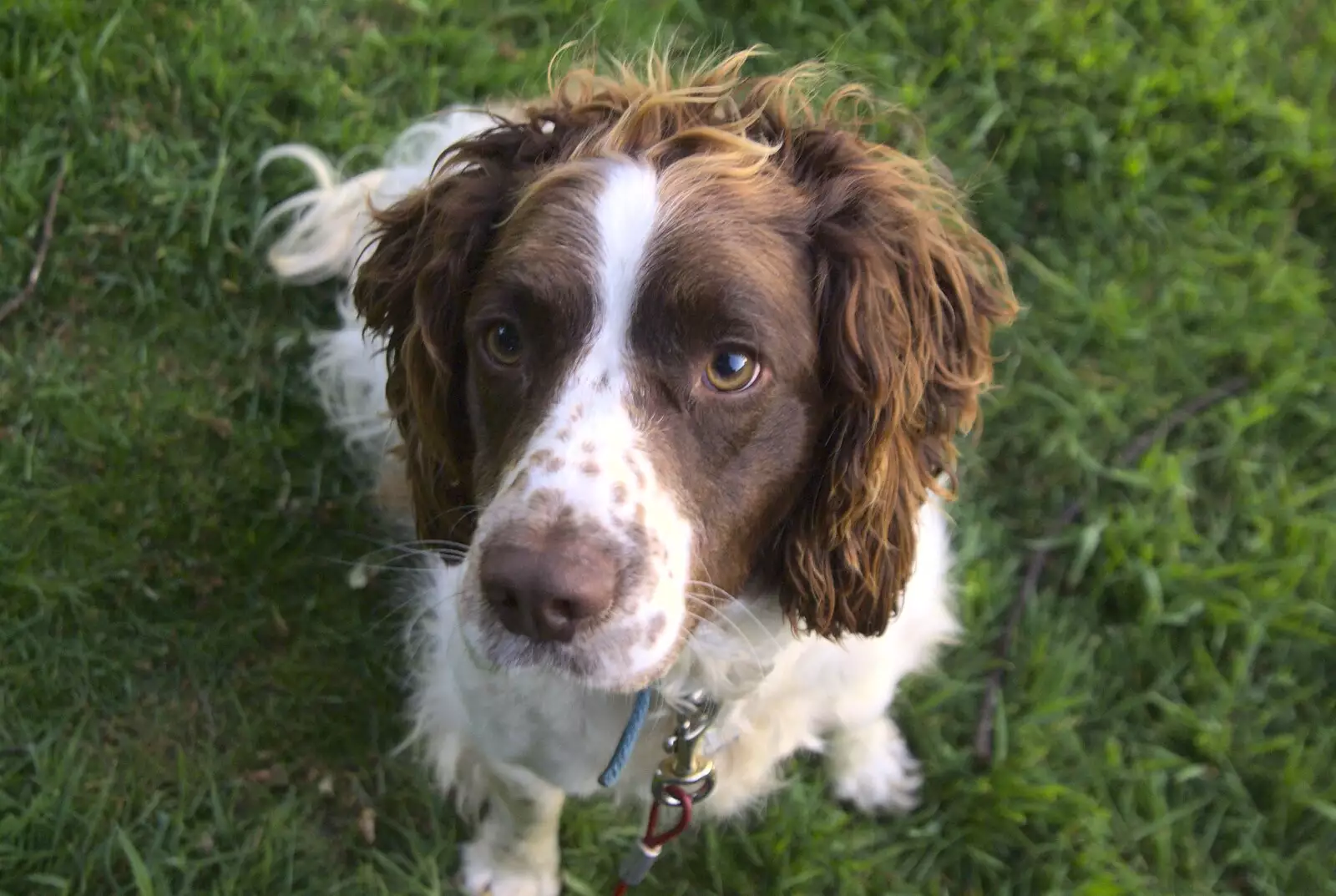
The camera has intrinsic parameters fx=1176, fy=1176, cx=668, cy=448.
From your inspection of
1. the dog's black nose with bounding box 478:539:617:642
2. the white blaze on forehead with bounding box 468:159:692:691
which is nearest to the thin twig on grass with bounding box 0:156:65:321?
the white blaze on forehead with bounding box 468:159:692:691

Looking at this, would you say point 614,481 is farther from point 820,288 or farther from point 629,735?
point 629,735

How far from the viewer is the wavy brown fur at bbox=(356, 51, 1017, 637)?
95.1 inches

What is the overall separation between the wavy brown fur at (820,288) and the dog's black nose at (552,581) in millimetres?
652

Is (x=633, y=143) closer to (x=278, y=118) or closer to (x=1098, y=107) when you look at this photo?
(x=278, y=118)

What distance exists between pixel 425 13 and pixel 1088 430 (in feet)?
10.0

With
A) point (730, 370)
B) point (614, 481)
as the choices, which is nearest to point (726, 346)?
point (730, 370)

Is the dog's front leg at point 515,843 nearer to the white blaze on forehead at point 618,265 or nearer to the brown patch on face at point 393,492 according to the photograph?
the brown patch on face at point 393,492

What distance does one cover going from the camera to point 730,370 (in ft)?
7.46

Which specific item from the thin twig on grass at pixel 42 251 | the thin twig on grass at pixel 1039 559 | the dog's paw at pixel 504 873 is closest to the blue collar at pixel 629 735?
the dog's paw at pixel 504 873

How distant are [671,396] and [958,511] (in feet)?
7.15

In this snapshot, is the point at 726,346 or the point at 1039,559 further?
the point at 1039,559

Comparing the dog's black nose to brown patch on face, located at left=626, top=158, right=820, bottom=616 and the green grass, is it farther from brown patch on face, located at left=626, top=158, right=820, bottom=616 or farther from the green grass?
the green grass

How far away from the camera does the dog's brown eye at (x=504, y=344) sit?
235cm

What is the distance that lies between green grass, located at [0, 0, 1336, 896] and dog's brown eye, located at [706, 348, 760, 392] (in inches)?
77.5
